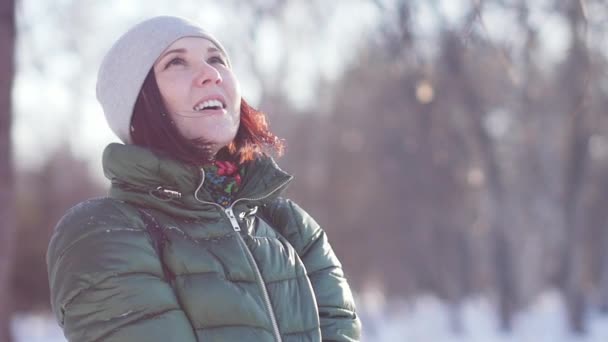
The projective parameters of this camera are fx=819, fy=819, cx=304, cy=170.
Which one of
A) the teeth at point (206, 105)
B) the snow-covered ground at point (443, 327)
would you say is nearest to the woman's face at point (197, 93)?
the teeth at point (206, 105)

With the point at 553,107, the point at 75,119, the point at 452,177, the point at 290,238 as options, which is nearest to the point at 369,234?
the point at 452,177

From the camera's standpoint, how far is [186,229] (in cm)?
185

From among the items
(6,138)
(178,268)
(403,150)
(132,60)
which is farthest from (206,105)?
(403,150)

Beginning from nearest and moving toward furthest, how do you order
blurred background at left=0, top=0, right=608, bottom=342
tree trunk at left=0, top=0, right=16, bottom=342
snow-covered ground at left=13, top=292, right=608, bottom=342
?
1. tree trunk at left=0, top=0, right=16, bottom=342
2. blurred background at left=0, top=0, right=608, bottom=342
3. snow-covered ground at left=13, top=292, right=608, bottom=342

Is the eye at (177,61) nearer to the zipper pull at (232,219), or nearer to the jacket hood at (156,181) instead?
the jacket hood at (156,181)

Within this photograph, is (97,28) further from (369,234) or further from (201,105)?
(369,234)

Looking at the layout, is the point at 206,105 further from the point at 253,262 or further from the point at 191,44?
the point at 253,262

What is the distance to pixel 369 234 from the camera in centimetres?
2331

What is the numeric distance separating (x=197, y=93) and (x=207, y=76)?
0.16 feet

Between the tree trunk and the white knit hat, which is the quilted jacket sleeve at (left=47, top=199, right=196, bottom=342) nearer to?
the white knit hat

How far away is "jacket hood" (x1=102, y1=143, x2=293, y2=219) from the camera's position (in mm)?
1863

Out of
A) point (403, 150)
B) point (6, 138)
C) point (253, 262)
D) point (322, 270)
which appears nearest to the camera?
point (253, 262)

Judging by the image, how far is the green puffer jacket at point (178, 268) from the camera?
1.67 meters

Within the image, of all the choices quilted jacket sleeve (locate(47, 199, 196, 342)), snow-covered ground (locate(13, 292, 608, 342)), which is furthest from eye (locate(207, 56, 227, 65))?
snow-covered ground (locate(13, 292, 608, 342))
